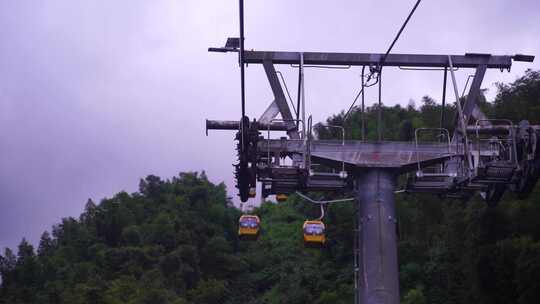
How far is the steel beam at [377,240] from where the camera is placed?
35.3 ft

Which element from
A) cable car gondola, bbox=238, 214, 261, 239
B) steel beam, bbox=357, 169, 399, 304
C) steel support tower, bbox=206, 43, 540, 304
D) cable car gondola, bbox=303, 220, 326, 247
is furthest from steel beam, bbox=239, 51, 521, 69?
cable car gondola, bbox=303, 220, 326, 247

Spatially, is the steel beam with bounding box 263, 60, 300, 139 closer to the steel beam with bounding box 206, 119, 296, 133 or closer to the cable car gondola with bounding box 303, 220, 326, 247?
the steel beam with bounding box 206, 119, 296, 133

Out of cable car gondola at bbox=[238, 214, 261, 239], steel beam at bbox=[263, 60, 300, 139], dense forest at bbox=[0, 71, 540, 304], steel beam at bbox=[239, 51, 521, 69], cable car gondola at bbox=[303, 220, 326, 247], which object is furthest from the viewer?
dense forest at bbox=[0, 71, 540, 304]

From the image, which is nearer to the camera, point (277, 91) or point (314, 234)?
point (314, 234)

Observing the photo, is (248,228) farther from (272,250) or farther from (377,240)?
(272,250)

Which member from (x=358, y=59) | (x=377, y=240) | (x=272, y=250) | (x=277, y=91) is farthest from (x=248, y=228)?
(x=272, y=250)

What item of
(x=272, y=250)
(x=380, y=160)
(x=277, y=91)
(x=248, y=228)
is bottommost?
(x=272, y=250)

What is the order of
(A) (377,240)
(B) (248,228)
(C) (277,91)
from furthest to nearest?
1. (C) (277,91)
2. (B) (248,228)
3. (A) (377,240)

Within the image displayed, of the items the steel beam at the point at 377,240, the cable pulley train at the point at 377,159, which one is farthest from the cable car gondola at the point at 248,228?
the steel beam at the point at 377,240

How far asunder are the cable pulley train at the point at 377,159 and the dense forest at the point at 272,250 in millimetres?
11398

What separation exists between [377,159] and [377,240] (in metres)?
1.22

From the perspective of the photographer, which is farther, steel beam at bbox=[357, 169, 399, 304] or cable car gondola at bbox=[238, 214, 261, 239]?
cable car gondola at bbox=[238, 214, 261, 239]

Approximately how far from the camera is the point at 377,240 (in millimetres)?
10914

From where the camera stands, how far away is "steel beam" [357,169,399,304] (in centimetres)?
1076
